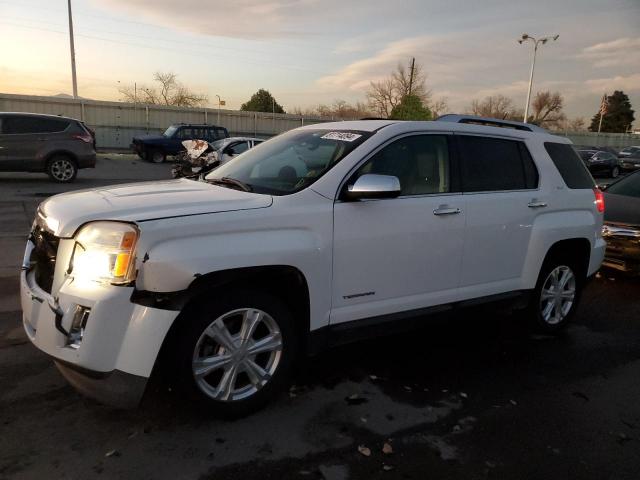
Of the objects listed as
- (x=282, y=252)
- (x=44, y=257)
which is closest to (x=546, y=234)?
(x=282, y=252)

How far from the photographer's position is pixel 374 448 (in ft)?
9.18

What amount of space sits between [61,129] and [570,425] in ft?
46.1

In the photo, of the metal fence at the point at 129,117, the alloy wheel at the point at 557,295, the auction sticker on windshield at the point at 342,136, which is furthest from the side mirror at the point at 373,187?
the metal fence at the point at 129,117

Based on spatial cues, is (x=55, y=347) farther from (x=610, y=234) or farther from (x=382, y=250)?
(x=610, y=234)

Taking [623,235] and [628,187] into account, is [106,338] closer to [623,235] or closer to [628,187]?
[623,235]

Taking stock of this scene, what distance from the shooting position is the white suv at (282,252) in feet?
8.30

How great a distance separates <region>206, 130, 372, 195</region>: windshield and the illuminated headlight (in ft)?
3.23

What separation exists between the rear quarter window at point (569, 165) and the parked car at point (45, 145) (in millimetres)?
12706

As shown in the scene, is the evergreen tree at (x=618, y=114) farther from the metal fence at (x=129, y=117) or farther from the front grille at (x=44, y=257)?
the front grille at (x=44, y=257)

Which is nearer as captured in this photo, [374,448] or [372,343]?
[374,448]

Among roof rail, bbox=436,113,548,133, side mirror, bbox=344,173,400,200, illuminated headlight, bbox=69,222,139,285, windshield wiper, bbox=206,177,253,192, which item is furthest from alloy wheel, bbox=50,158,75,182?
side mirror, bbox=344,173,400,200

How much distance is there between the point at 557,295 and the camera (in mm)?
4688

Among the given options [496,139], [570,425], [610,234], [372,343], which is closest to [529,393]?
[570,425]

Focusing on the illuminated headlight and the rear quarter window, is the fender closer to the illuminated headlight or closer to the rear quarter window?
the rear quarter window
